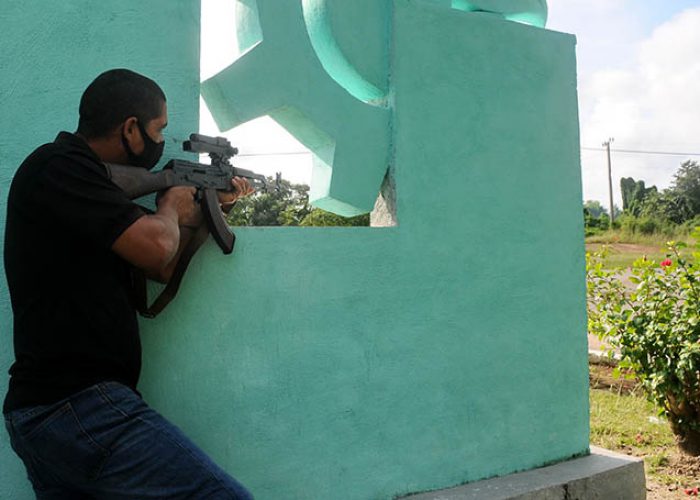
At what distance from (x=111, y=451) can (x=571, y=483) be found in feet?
6.78

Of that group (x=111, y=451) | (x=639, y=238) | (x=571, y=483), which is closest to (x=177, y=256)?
(x=111, y=451)

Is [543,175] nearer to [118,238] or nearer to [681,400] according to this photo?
[681,400]

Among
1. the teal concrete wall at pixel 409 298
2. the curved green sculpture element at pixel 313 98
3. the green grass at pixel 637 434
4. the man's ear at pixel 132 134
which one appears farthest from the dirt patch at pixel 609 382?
the man's ear at pixel 132 134

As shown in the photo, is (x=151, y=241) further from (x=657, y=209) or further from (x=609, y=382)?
(x=657, y=209)

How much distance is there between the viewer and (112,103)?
1.65m

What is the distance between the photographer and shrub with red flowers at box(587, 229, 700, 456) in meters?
3.73

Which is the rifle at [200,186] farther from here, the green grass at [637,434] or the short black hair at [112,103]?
the green grass at [637,434]

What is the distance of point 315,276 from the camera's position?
7.66 feet

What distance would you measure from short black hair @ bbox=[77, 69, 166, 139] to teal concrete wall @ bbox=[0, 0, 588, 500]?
13.8 inches

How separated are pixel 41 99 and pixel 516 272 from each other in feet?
6.85

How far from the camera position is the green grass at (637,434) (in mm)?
3615

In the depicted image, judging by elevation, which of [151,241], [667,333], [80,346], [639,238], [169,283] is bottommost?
[667,333]

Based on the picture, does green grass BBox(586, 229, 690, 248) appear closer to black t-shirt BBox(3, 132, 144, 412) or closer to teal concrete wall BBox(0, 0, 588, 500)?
teal concrete wall BBox(0, 0, 588, 500)

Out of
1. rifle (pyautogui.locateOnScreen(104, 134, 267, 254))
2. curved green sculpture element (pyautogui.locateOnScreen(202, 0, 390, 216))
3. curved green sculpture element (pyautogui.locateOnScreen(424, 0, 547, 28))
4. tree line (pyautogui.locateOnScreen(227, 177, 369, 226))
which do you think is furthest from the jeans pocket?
tree line (pyautogui.locateOnScreen(227, 177, 369, 226))
